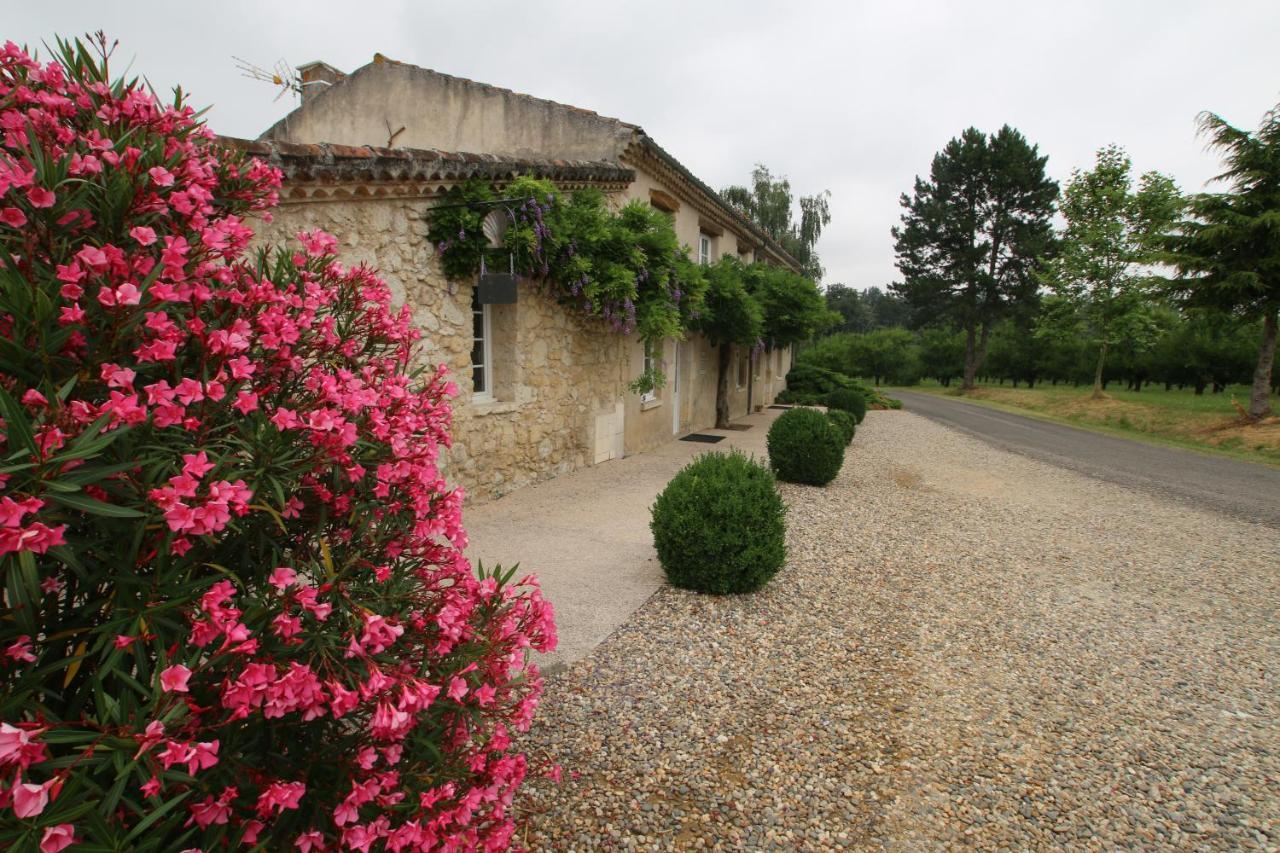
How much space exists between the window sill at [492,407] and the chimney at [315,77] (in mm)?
7509

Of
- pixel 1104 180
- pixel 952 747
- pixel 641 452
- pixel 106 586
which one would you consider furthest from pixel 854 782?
pixel 1104 180

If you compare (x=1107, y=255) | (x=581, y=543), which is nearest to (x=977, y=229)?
(x=1107, y=255)

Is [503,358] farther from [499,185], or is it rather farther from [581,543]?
[581,543]

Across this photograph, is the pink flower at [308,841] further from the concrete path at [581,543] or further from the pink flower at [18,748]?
the concrete path at [581,543]

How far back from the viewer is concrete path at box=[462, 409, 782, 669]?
4438 mm

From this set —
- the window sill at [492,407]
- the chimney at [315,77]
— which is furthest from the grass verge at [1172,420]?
the chimney at [315,77]

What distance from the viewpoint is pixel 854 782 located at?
9.48 feet

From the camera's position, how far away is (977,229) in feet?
108

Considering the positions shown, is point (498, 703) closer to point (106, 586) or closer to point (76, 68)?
point (106, 586)

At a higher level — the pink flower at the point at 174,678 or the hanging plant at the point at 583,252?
the hanging plant at the point at 583,252

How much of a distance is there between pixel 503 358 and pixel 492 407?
68cm

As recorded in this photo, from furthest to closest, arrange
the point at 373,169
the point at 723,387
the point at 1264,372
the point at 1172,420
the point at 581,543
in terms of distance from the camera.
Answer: the point at 1172,420 → the point at 1264,372 → the point at 723,387 → the point at 581,543 → the point at 373,169

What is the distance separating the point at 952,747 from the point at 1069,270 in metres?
29.3

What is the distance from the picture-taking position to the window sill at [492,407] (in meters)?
7.14
